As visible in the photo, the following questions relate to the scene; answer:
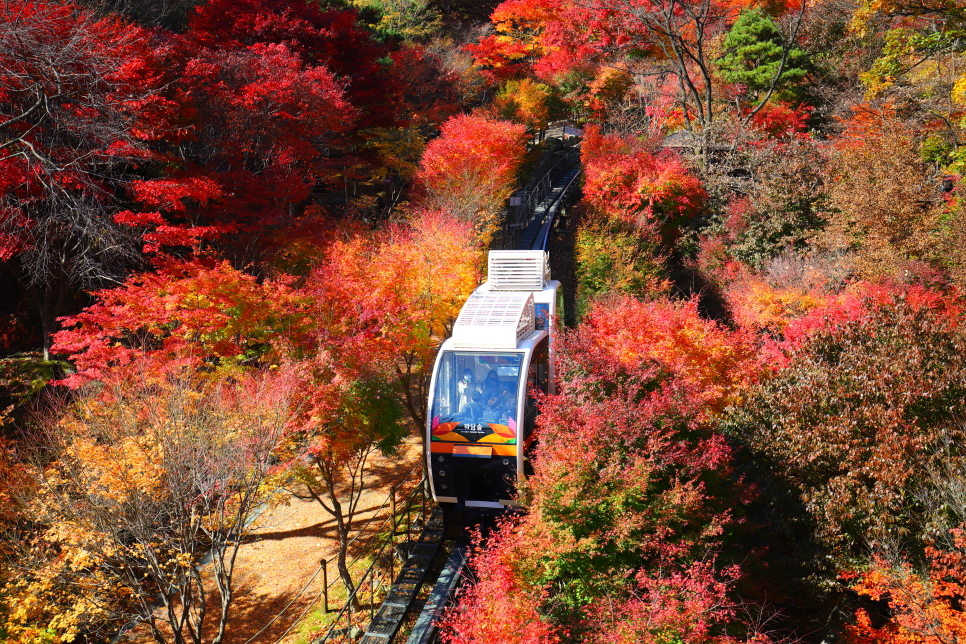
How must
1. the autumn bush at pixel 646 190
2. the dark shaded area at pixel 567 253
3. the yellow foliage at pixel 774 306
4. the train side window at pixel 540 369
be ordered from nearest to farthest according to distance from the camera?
the train side window at pixel 540 369 → the yellow foliage at pixel 774 306 → the autumn bush at pixel 646 190 → the dark shaded area at pixel 567 253

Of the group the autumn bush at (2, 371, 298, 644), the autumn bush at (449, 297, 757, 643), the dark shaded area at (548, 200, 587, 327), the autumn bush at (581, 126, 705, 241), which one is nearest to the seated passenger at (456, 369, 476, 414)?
the autumn bush at (449, 297, 757, 643)

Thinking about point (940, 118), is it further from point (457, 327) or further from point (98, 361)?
point (98, 361)

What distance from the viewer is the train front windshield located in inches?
464

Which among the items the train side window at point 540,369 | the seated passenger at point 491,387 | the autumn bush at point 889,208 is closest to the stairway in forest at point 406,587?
the seated passenger at point 491,387

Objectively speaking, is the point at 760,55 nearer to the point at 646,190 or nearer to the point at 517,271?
the point at 646,190

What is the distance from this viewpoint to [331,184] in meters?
26.9

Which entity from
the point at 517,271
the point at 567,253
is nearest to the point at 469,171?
the point at 567,253

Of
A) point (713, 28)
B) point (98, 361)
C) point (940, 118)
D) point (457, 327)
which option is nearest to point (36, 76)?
point (98, 361)

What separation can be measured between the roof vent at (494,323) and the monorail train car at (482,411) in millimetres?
18

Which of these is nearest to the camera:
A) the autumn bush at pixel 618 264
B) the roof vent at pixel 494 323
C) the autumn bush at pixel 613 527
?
the autumn bush at pixel 613 527

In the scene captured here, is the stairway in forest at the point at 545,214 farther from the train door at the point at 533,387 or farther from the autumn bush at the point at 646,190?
the train door at the point at 533,387

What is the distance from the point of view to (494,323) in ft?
41.4

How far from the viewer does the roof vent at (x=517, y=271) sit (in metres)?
16.4

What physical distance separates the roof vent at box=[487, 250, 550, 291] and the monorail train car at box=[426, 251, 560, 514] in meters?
3.31
